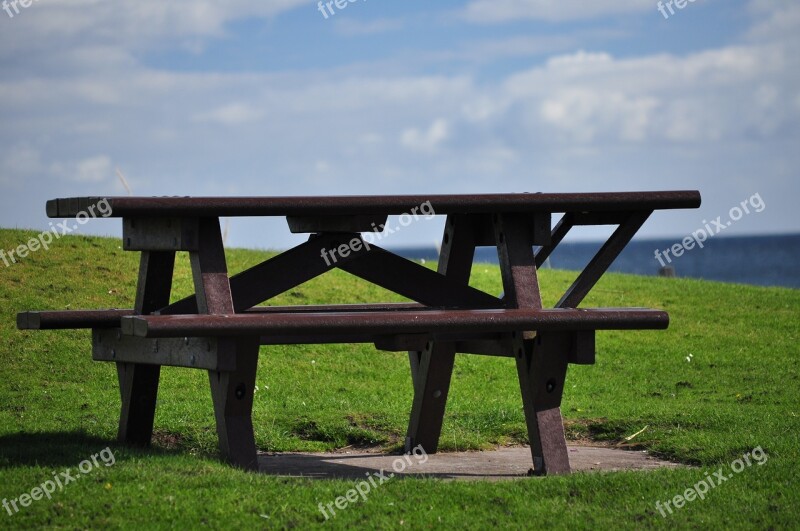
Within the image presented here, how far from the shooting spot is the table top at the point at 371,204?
237 inches

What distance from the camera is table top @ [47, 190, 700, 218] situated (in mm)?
6016

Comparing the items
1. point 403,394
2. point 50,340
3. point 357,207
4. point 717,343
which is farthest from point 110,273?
point 357,207

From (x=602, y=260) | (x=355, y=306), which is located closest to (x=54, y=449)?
(x=355, y=306)

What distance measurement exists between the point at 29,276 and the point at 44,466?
7935 mm

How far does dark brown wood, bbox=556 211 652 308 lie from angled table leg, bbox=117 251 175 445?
2524mm

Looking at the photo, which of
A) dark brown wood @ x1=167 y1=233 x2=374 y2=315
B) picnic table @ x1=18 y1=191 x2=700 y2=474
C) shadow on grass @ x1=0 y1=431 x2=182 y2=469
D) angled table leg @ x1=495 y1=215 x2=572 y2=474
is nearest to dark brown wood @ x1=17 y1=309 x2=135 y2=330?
picnic table @ x1=18 y1=191 x2=700 y2=474

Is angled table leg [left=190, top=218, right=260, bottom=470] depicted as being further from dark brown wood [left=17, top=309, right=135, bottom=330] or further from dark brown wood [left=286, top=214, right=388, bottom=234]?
dark brown wood [left=17, top=309, right=135, bottom=330]

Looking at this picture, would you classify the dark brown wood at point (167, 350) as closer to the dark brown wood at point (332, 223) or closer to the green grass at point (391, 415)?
the green grass at point (391, 415)

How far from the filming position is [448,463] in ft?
25.4

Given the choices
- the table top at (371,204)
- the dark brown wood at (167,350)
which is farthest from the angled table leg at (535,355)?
the dark brown wood at (167,350)

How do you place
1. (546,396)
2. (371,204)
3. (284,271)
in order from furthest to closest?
1. (546,396)
2. (284,271)
3. (371,204)

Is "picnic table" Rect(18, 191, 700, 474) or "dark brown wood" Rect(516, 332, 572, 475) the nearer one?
"picnic table" Rect(18, 191, 700, 474)

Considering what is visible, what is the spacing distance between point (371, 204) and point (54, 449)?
7.96ft

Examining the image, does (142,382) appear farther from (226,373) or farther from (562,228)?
(562,228)
